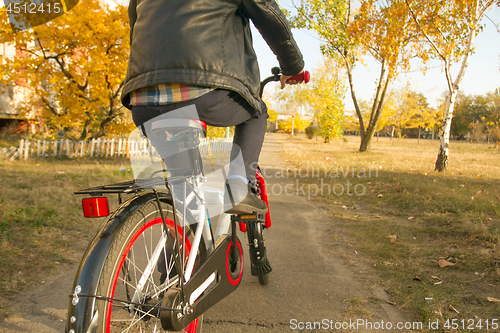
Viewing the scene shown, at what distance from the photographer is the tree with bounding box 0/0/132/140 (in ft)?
27.7

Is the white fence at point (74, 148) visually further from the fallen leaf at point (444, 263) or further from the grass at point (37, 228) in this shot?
the fallen leaf at point (444, 263)

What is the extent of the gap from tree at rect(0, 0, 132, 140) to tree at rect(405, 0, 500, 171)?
743cm

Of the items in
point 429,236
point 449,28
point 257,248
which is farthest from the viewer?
point 449,28

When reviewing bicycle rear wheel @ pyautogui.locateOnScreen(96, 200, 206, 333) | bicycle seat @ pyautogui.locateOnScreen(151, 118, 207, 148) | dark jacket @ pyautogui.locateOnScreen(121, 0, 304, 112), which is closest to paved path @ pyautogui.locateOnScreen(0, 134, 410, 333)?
bicycle rear wheel @ pyautogui.locateOnScreen(96, 200, 206, 333)

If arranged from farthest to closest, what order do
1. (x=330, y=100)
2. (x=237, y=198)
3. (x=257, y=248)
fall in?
(x=330, y=100), (x=257, y=248), (x=237, y=198)

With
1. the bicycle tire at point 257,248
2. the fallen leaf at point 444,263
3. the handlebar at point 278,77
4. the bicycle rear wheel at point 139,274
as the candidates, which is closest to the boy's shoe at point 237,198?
the bicycle rear wheel at point 139,274

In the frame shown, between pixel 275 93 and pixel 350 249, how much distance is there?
4064 centimetres

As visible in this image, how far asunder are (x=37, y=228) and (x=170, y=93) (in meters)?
3.11

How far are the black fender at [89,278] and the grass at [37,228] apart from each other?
142cm

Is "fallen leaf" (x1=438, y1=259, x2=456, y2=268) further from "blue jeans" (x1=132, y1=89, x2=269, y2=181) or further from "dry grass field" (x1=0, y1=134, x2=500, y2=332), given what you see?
"blue jeans" (x1=132, y1=89, x2=269, y2=181)

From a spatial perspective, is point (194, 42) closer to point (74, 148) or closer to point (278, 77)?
point (278, 77)

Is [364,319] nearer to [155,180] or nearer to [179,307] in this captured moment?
[179,307]

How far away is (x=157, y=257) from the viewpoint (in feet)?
5.14

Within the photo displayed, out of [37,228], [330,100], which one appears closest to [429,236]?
[37,228]
